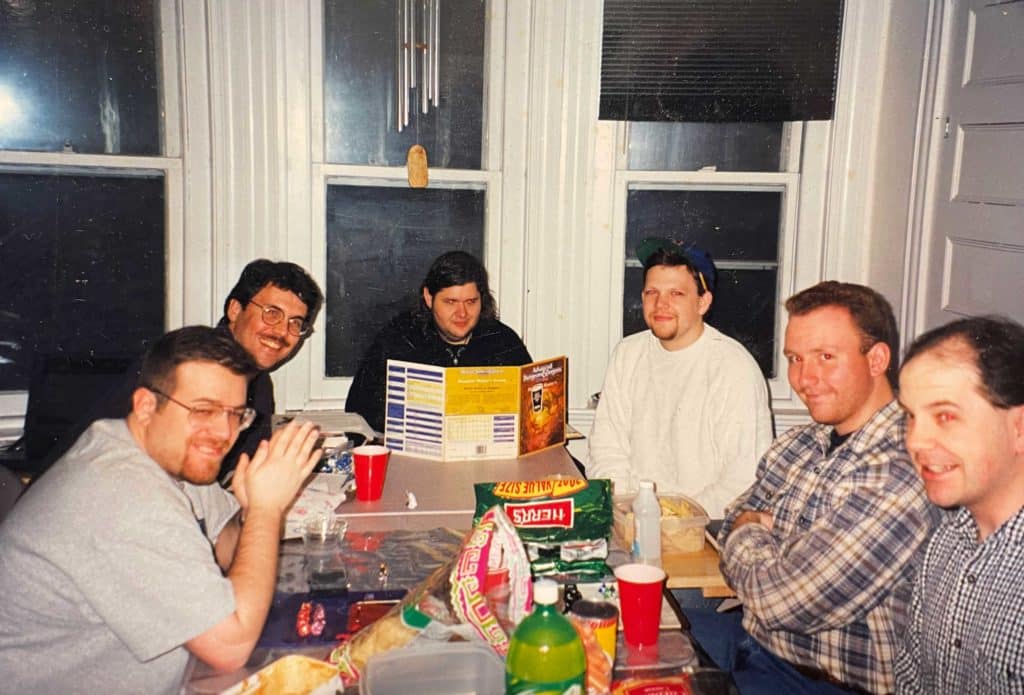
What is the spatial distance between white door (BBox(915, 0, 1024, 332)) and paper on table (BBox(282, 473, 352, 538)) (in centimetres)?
218

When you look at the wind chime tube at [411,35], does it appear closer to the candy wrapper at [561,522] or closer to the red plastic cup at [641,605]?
the candy wrapper at [561,522]

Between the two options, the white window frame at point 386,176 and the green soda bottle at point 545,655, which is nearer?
the green soda bottle at point 545,655

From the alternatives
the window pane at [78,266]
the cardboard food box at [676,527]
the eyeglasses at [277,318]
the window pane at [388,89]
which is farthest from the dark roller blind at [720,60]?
the cardboard food box at [676,527]

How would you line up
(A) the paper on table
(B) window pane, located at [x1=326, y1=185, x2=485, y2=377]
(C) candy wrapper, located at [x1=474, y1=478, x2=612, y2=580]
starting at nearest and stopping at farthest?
(C) candy wrapper, located at [x1=474, y1=478, x2=612, y2=580], (A) the paper on table, (B) window pane, located at [x1=326, y1=185, x2=485, y2=377]

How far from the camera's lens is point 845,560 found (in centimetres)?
181

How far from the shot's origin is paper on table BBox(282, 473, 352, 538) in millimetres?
2193

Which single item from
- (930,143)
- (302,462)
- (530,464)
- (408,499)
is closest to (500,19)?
(930,143)

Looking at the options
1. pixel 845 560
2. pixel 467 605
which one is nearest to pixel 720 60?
pixel 845 560

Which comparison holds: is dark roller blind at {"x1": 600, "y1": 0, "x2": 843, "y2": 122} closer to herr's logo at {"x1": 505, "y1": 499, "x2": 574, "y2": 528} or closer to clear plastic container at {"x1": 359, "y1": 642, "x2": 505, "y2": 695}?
herr's logo at {"x1": 505, "y1": 499, "x2": 574, "y2": 528}

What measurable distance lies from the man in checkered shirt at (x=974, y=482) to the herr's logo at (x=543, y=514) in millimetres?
726

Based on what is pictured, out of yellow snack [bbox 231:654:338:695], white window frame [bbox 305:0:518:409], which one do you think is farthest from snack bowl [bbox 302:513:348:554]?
white window frame [bbox 305:0:518:409]

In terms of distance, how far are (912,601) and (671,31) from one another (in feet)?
9.01

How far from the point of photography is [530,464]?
9.39 feet

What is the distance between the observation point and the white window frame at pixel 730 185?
3984 mm
